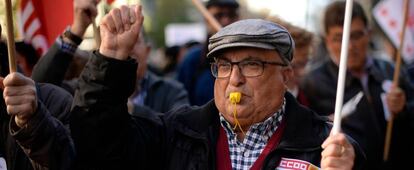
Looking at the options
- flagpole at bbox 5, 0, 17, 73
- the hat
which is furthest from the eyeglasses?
the hat

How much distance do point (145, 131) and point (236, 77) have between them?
43cm

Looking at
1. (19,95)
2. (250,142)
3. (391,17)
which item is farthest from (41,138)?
(391,17)

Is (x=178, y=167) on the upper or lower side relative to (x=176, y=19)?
upper

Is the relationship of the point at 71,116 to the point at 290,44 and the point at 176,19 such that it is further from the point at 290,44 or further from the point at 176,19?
the point at 176,19

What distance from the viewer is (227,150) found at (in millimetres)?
3291

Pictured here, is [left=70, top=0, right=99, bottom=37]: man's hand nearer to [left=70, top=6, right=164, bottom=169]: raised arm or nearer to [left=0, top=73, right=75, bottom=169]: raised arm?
[left=0, top=73, right=75, bottom=169]: raised arm

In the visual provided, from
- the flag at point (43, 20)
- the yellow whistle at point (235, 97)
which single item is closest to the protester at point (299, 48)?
the flag at point (43, 20)

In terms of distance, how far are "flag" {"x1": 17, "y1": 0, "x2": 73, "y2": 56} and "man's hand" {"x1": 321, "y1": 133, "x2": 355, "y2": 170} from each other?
1814 millimetres

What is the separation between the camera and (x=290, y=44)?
3316 mm

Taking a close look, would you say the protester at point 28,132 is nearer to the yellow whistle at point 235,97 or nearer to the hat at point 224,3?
the yellow whistle at point 235,97

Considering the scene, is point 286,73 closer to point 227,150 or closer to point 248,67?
point 248,67

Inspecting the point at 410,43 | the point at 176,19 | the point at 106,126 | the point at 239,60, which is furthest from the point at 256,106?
the point at 176,19

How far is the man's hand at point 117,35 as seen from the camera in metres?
3.07

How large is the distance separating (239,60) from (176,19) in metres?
40.1
